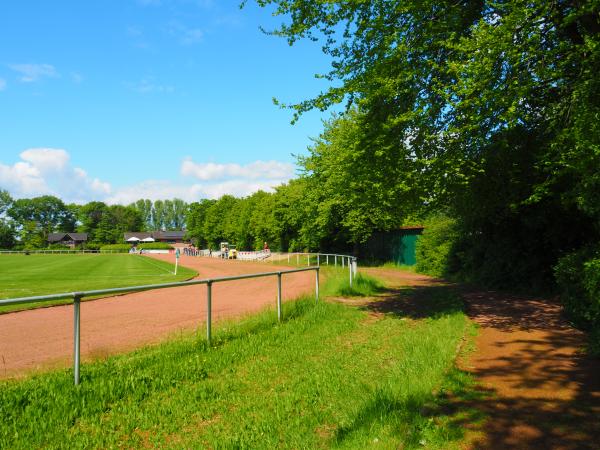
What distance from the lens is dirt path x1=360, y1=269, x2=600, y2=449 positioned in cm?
409

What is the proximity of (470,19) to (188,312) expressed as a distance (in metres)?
9.33

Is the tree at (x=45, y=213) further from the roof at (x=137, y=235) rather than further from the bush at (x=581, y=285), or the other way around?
the bush at (x=581, y=285)

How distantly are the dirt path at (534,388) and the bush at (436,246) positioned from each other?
13.9m

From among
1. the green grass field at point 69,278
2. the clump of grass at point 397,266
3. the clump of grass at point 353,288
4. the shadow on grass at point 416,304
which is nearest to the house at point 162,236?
the green grass field at point 69,278

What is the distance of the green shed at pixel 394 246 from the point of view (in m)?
30.4

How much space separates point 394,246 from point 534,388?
1071 inches

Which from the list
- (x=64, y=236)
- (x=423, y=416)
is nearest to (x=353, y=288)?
(x=423, y=416)

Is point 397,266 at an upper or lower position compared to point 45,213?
lower

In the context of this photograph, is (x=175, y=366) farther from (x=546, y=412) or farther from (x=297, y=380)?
(x=546, y=412)

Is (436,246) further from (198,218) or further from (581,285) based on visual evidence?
(198,218)

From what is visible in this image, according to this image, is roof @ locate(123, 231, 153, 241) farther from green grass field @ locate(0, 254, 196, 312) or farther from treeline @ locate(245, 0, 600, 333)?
treeline @ locate(245, 0, 600, 333)

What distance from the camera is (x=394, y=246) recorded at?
106ft

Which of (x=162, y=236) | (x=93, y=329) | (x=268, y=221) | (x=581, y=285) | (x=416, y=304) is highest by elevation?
(x=268, y=221)

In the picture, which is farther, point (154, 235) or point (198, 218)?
point (154, 235)
